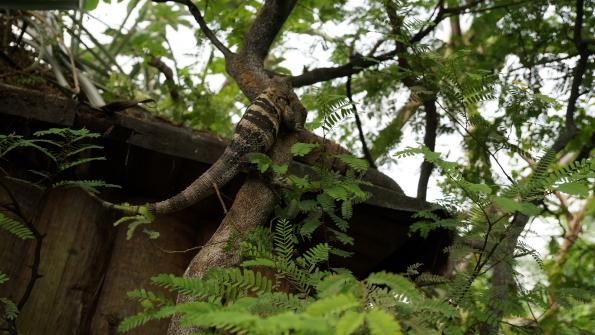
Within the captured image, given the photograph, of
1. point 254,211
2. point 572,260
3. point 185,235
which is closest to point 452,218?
point 254,211

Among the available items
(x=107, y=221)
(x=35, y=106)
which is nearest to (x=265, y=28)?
(x=35, y=106)

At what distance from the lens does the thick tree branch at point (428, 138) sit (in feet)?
15.4

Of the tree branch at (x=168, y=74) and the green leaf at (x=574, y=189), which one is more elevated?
the tree branch at (x=168, y=74)

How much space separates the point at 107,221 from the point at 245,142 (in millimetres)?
1094

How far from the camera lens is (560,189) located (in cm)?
220

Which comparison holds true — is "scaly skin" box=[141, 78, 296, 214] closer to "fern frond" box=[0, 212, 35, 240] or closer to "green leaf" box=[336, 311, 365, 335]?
"fern frond" box=[0, 212, 35, 240]

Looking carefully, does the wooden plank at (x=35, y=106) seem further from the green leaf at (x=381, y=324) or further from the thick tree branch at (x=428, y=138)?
the thick tree branch at (x=428, y=138)

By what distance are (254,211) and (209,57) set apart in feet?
9.68

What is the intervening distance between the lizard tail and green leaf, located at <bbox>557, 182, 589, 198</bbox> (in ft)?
4.76

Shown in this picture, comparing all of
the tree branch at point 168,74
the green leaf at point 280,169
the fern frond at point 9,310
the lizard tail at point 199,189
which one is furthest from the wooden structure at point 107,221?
the tree branch at point 168,74

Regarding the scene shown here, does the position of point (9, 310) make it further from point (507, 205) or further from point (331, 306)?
point (507, 205)

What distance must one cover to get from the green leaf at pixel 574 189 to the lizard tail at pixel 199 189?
1.45 meters

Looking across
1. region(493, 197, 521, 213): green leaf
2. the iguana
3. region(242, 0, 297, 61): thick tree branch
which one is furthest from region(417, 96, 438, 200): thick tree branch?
region(493, 197, 521, 213): green leaf

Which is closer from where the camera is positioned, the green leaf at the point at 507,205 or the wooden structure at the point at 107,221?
the green leaf at the point at 507,205
